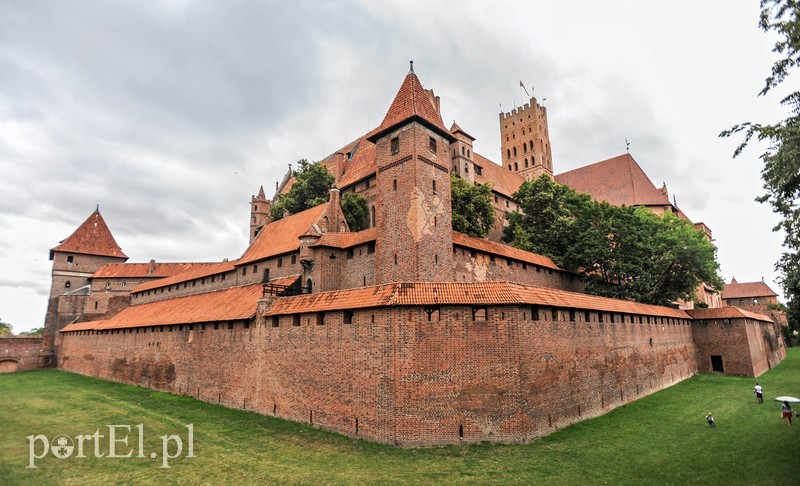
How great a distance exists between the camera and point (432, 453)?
1345 cm

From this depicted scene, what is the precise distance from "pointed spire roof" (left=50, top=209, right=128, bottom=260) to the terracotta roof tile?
140 feet

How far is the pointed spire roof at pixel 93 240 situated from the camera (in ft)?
160

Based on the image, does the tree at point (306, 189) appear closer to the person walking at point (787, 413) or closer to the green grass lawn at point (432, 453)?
the green grass lawn at point (432, 453)

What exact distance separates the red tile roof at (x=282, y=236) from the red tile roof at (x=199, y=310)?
8.81ft

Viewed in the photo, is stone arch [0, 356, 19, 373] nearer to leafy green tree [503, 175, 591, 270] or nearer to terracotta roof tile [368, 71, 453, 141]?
terracotta roof tile [368, 71, 453, 141]

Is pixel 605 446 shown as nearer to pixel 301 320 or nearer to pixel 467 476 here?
pixel 467 476

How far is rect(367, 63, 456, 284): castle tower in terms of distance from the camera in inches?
826

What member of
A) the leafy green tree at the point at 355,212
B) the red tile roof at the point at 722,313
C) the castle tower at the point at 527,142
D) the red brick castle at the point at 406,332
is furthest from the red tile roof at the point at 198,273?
the castle tower at the point at 527,142

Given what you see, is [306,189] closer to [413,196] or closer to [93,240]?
[413,196]

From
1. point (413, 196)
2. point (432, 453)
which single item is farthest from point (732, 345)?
point (432, 453)

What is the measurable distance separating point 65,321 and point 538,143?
205 ft

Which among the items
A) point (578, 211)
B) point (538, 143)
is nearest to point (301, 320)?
point (578, 211)

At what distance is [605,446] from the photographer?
1416cm

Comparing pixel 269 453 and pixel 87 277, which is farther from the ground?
pixel 87 277
